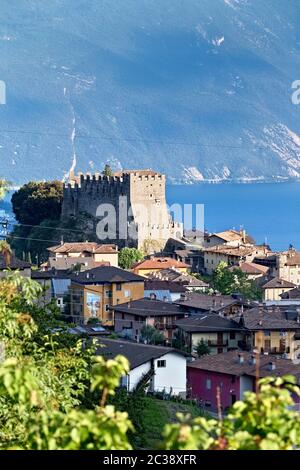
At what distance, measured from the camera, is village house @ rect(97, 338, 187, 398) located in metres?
25.6

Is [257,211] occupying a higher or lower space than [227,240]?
higher

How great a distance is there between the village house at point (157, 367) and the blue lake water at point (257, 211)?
180 feet

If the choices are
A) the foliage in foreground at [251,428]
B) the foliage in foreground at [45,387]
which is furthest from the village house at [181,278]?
the foliage in foreground at [251,428]

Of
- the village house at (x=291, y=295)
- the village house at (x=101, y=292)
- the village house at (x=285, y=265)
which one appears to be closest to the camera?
the village house at (x=101, y=292)

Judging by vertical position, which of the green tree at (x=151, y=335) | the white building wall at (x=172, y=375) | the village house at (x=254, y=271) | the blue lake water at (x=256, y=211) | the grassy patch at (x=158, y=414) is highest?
the blue lake water at (x=256, y=211)

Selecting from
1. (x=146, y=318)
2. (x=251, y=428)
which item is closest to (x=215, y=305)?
(x=146, y=318)

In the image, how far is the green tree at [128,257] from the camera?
48247 mm

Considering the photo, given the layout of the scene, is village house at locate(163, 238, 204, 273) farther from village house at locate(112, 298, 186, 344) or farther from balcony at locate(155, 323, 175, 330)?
balcony at locate(155, 323, 175, 330)

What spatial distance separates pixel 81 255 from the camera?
4769 centimetres

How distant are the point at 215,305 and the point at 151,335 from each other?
3153 mm

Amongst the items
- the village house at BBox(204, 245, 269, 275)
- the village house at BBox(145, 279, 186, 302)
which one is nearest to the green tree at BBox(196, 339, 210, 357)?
the village house at BBox(145, 279, 186, 302)

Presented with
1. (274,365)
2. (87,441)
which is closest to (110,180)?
(274,365)

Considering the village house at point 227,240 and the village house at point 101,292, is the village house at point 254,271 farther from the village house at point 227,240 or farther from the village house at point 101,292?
the village house at point 101,292

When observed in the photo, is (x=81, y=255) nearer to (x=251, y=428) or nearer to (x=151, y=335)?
(x=151, y=335)
